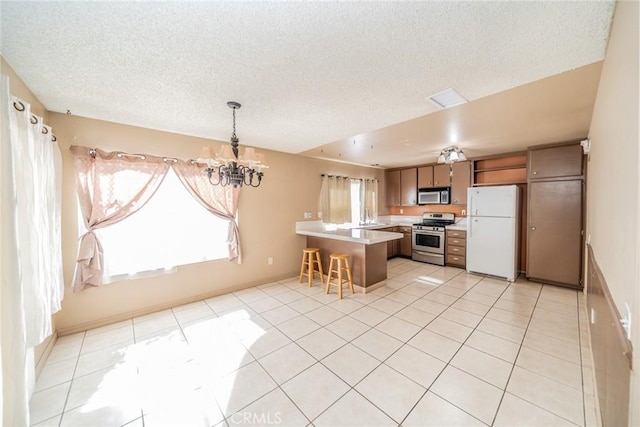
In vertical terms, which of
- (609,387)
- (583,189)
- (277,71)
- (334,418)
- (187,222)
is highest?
(277,71)

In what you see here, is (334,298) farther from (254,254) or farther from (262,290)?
(254,254)

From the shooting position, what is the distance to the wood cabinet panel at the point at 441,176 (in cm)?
528

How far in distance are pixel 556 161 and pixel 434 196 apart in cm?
212

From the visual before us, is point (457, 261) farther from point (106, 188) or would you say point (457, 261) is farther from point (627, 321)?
Result: point (106, 188)

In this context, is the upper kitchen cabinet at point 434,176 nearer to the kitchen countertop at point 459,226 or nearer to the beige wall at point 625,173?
the kitchen countertop at point 459,226

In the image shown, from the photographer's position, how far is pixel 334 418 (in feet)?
4.94

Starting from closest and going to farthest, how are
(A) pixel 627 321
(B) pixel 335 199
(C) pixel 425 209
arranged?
(A) pixel 627 321
(B) pixel 335 199
(C) pixel 425 209

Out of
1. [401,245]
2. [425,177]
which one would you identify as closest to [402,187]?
[425,177]

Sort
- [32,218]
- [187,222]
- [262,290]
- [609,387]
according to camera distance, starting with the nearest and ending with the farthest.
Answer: [609,387] → [32,218] → [187,222] → [262,290]

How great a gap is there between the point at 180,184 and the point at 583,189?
6.00 meters

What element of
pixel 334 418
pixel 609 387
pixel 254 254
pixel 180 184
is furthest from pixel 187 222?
pixel 609 387

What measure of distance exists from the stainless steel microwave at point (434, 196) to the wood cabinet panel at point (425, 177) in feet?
0.39

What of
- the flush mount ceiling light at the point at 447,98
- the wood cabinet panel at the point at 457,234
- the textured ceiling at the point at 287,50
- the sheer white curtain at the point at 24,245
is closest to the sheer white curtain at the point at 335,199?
the wood cabinet panel at the point at 457,234

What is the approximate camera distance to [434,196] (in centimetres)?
549
